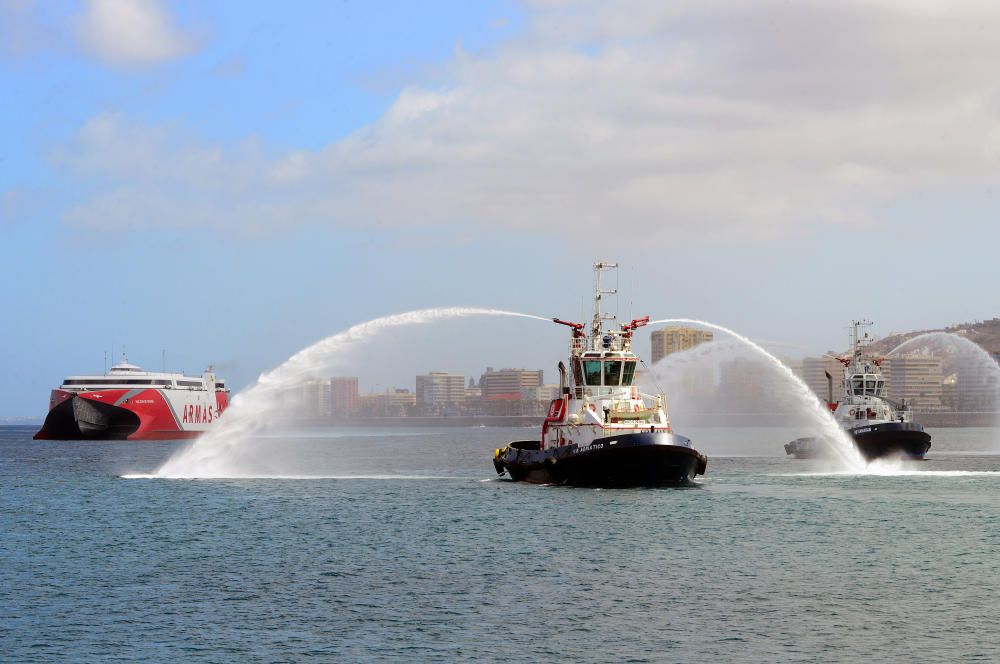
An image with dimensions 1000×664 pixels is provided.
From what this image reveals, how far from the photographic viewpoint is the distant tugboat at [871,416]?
11750cm

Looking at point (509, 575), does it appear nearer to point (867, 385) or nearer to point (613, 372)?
point (613, 372)

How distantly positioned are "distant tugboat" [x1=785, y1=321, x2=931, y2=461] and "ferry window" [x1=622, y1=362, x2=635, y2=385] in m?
43.1

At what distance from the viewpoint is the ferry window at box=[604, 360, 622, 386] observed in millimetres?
82312

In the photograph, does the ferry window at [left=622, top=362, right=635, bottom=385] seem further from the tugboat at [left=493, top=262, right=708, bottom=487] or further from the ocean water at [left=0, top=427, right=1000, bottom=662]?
the ocean water at [left=0, top=427, right=1000, bottom=662]

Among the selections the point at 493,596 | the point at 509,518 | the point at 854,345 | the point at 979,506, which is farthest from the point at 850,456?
the point at 493,596

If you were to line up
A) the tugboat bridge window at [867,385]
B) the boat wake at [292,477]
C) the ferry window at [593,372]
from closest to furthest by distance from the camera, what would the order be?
1. the ferry window at [593,372]
2. the boat wake at [292,477]
3. the tugboat bridge window at [867,385]

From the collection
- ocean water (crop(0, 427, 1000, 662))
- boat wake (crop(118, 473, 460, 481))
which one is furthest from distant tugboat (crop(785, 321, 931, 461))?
boat wake (crop(118, 473, 460, 481))

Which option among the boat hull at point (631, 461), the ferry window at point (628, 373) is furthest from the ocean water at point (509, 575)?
the ferry window at point (628, 373)

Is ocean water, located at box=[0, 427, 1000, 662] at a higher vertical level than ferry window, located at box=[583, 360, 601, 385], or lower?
lower

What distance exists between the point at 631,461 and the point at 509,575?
28193mm

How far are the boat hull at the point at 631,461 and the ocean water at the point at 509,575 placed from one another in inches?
60.1

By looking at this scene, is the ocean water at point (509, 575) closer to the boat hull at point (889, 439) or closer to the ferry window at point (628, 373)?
the ferry window at point (628, 373)

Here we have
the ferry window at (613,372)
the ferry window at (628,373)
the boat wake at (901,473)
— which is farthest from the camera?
the boat wake at (901,473)

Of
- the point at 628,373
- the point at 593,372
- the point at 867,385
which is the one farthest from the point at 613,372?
the point at 867,385
